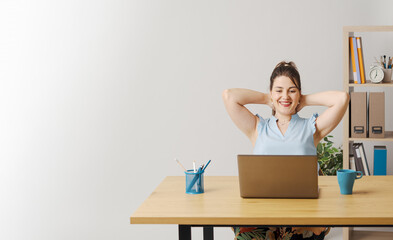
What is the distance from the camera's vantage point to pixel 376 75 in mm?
4008

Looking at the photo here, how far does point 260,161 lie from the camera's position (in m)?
2.29

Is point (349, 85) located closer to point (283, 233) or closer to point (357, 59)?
point (357, 59)

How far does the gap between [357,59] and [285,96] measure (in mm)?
1345

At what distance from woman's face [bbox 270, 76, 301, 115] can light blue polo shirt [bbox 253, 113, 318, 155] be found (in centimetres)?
8

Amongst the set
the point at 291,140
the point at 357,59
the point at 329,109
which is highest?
the point at 357,59

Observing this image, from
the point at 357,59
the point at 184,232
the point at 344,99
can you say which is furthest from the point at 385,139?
the point at 184,232

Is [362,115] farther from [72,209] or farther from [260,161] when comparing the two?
[72,209]

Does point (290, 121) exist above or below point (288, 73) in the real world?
below

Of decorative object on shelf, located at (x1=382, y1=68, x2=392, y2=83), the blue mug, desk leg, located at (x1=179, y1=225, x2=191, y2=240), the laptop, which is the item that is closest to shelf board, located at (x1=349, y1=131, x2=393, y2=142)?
decorative object on shelf, located at (x1=382, y1=68, x2=392, y2=83)

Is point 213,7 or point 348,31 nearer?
point 348,31

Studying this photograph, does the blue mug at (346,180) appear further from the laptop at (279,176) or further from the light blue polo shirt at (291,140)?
the light blue polo shirt at (291,140)

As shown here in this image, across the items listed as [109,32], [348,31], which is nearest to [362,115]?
[348,31]

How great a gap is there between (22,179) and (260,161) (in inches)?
133

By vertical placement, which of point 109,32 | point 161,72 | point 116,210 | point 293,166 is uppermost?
point 109,32
